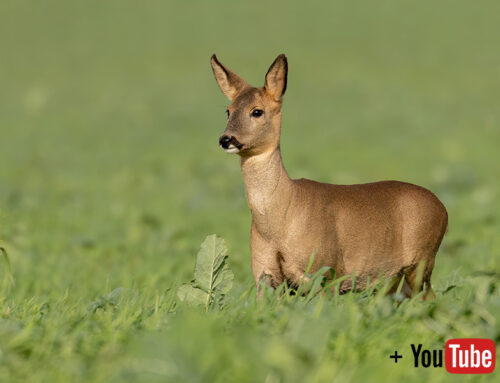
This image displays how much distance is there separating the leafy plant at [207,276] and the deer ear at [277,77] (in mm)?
1204

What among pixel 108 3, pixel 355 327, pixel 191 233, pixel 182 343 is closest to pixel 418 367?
pixel 355 327

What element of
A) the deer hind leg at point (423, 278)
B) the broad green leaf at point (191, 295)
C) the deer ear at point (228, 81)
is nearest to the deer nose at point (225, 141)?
the deer ear at point (228, 81)

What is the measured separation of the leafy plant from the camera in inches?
209

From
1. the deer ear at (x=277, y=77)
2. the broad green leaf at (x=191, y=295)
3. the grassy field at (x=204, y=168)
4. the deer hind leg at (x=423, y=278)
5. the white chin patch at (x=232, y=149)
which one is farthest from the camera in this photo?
the deer hind leg at (x=423, y=278)

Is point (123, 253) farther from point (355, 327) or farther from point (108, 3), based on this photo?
point (108, 3)

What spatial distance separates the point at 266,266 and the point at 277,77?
4.35 ft

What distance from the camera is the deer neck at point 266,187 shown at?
5617mm

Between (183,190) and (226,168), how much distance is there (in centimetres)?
243

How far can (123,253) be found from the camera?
1030cm

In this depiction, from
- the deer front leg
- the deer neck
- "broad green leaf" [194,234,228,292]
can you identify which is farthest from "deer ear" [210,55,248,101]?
"broad green leaf" [194,234,228,292]

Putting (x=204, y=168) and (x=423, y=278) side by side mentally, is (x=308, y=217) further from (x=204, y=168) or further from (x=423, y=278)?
(x=204, y=168)

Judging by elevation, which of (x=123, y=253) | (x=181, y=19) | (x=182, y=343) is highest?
(x=181, y=19)

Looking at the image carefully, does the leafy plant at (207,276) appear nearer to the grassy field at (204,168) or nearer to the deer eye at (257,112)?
the grassy field at (204,168)

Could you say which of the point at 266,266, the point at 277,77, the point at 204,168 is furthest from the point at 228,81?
the point at 204,168
